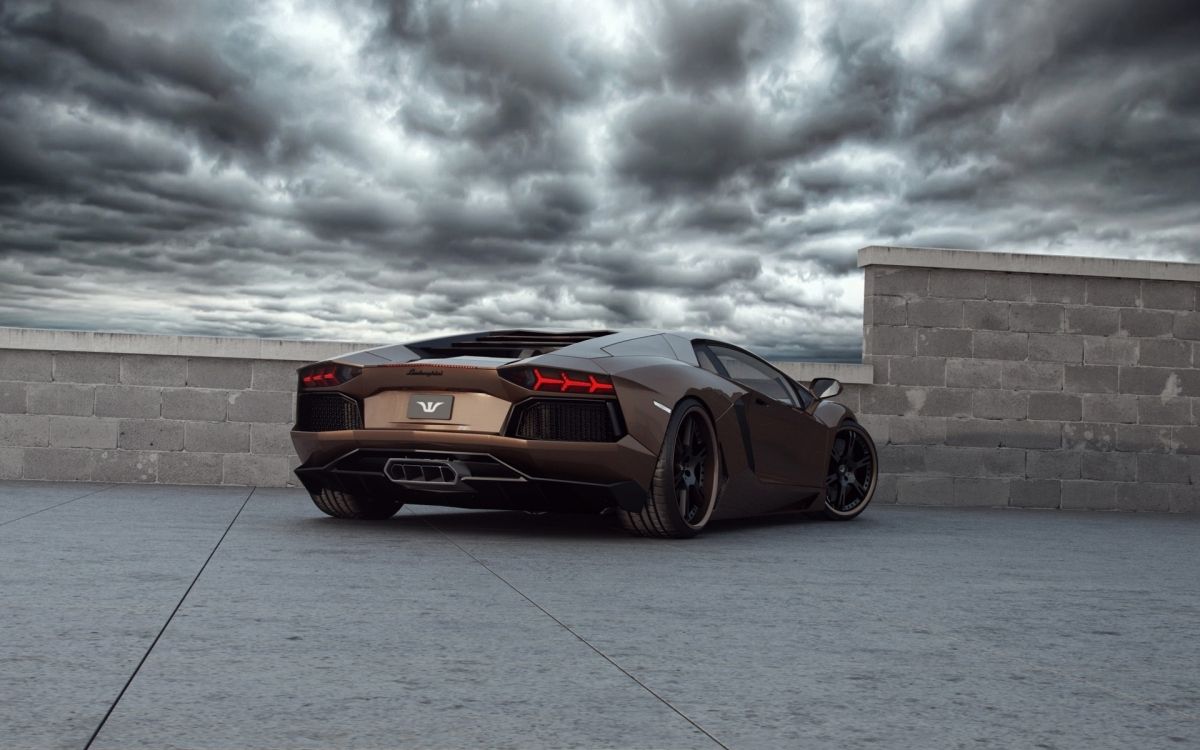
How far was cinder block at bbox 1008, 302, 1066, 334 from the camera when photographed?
12.3m

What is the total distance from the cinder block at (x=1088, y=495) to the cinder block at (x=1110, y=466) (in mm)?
71

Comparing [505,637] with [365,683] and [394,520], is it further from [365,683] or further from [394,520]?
[394,520]

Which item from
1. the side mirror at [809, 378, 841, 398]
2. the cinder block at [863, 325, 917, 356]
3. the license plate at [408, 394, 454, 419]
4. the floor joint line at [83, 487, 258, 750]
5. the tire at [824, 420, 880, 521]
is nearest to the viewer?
the floor joint line at [83, 487, 258, 750]

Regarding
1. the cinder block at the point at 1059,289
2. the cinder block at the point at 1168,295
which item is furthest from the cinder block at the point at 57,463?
the cinder block at the point at 1168,295

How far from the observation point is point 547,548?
243 inches

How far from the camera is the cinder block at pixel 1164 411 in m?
12.4

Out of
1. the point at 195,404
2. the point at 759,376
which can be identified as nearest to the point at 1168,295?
the point at 759,376

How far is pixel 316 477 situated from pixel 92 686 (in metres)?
A: 4.31

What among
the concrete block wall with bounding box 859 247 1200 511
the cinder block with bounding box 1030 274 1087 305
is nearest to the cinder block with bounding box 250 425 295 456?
the concrete block wall with bounding box 859 247 1200 511

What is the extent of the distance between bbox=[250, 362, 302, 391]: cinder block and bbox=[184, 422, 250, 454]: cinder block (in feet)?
1.29

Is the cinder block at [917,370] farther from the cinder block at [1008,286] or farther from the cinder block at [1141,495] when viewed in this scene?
the cinder block at [1141,495]

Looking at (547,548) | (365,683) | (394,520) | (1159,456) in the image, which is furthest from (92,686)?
(1159,456)

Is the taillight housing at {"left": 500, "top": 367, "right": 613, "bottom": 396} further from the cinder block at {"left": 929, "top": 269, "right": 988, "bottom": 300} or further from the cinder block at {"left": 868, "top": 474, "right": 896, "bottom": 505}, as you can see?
the cinder block at {"left": 929, "top": 269, "right": 988, "bottom": 300}

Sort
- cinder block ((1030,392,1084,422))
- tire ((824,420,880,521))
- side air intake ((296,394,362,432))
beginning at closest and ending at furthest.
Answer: side air intake ((296,394,362,432)) < tire ((824,420,880,521)) < cinder block ((1030,392,1084,422))
